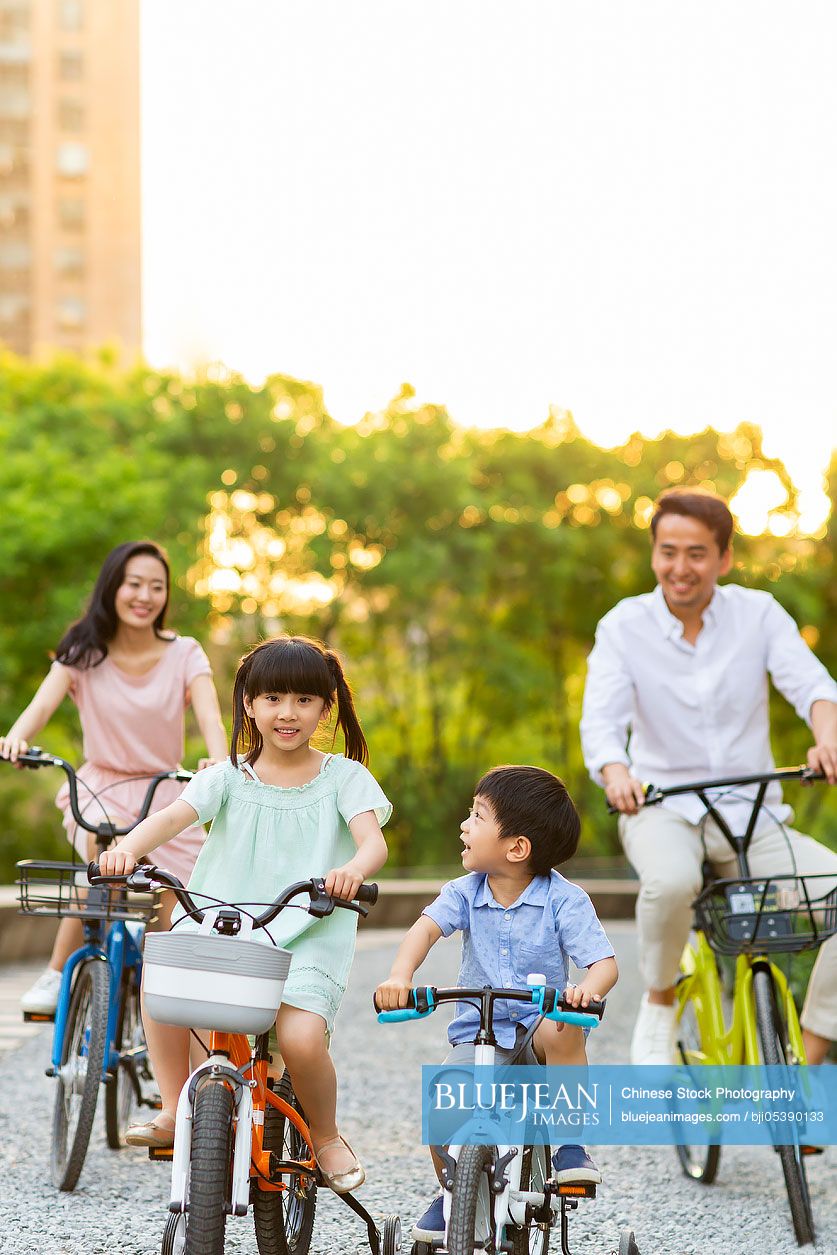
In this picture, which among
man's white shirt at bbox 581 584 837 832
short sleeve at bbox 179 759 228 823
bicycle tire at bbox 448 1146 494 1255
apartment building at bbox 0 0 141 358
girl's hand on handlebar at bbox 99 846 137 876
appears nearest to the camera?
bicycle tire at bbox 448 1146 494 1255

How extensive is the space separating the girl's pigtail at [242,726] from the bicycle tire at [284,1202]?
730 millimetres

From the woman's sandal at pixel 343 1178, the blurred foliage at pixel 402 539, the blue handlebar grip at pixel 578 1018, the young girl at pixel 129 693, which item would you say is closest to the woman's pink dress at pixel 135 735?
the young girl at pixel 129 693

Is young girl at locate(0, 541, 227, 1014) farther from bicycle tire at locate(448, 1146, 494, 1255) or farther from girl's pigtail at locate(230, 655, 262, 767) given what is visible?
bicycle tire at locate(448, 1146, 494, 1255)

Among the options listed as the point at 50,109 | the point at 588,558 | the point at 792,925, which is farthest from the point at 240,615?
the point at 50,109

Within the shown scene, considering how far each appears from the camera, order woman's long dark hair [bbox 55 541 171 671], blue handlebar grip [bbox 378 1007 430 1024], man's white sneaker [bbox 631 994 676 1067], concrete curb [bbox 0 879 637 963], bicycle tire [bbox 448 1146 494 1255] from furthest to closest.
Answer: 1. concrete curb [bbox 0 879 637 963]
2. woman's long dark hair [bbox 55 541 171 671]
3. man's white sneaker [bbox 631 994 676 1067]
4. blue handlebar grip [bbox 378 1007 430 1024]
5. bicycle tire [bbox 448 1146 494 1255]

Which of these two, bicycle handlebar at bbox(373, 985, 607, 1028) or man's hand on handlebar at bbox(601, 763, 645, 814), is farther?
man's hand on handlebar at bbox(601, 763, 645, 814)

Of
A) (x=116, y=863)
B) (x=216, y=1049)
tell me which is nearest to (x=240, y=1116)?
(x=216, y=1049)

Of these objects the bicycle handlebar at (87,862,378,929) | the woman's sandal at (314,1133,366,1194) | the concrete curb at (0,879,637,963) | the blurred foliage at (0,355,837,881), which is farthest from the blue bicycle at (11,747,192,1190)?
the blurred foliage at (0,355,837,881)

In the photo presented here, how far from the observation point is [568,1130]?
3.24m

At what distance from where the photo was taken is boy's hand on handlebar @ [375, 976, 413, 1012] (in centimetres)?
303

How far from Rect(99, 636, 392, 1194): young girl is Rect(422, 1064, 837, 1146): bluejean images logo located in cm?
33

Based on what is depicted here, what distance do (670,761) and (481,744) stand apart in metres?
17.7

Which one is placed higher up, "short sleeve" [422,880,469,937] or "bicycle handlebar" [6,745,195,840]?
"bicycle handlebar" [6,745,195,840]

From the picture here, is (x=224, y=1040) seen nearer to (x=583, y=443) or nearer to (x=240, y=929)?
(x=240, y=929)
